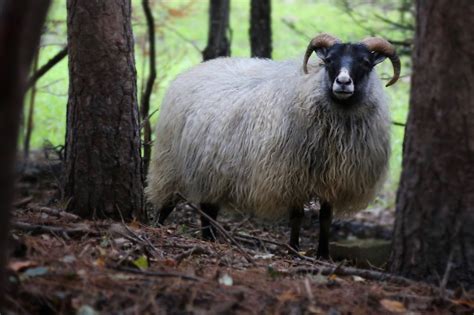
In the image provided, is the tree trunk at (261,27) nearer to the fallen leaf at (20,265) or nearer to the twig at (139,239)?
the twig at (139,239)

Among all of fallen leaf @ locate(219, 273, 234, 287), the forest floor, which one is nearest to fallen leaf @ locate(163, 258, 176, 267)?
the forest floor

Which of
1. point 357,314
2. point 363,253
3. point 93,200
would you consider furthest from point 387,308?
point 363,253

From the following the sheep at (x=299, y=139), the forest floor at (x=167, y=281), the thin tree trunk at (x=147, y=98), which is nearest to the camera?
the forest floor at (x=167, y=281)

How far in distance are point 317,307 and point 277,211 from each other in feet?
11.2

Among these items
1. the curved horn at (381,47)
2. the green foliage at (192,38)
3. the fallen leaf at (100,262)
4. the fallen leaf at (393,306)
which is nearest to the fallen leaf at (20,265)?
the fallen leaf at (100,262)

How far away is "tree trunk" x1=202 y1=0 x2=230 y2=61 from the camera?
36.9 ft

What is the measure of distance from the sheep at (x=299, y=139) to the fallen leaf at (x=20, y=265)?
2705 millimetres

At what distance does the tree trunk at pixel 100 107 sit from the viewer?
617 cm

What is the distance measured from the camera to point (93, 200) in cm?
627

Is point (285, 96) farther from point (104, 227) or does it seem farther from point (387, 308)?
point (387, 308)

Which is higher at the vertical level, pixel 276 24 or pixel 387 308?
pixel 276 24

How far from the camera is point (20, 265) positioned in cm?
421

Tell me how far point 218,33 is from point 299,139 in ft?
14.7

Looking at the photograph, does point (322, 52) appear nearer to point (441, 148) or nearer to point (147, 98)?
point (441, 148)
